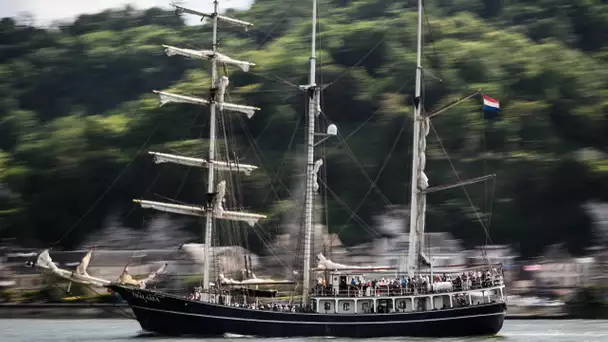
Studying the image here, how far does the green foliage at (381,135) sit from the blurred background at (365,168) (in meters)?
0.16

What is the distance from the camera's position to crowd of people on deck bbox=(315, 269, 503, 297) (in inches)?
2427

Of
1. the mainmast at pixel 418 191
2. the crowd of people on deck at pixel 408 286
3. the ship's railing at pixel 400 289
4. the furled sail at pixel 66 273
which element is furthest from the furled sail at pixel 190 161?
the mainmast at pixel 418 191

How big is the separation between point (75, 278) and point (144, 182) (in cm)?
3690

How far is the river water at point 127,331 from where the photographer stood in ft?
206

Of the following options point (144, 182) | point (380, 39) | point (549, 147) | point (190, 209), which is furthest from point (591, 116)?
point (190, 209)

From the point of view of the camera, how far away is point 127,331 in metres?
69.5

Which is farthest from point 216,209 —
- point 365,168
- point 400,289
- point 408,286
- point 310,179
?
point 365,168

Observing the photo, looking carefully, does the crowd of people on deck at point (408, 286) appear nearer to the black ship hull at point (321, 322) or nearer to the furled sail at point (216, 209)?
the black ship hull at point (321, 322)

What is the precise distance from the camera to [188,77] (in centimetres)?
11306

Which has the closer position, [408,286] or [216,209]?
[408,286]

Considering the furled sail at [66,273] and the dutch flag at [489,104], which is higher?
the dutch flag at [489,104]

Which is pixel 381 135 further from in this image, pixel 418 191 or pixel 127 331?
pixel 127 331

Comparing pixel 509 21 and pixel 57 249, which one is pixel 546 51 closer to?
pixel 509 21

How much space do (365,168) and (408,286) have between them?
3428 centimetres
